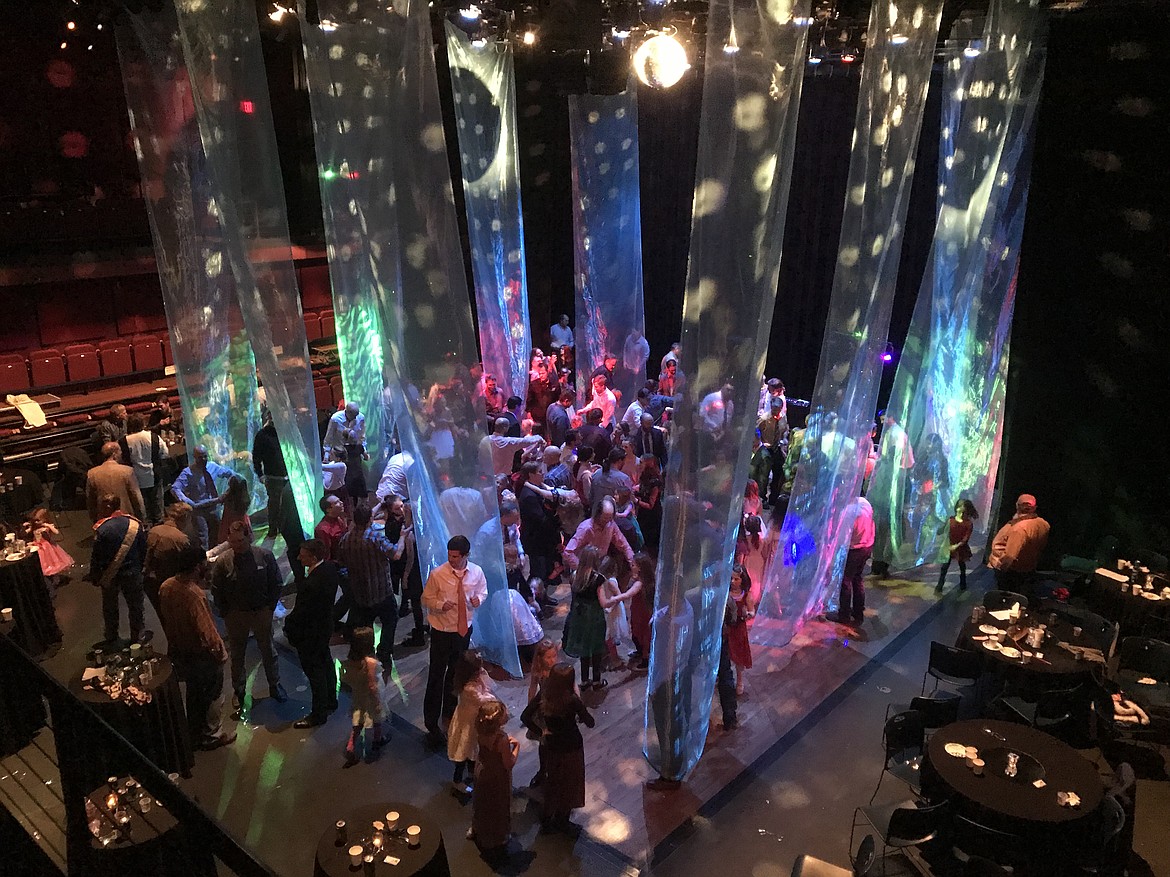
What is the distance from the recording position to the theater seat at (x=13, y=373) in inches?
384

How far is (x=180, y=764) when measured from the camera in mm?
4609

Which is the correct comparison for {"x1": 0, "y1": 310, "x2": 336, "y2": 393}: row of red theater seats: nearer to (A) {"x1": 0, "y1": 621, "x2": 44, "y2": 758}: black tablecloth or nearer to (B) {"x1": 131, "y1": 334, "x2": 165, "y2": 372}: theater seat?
(B) {"x1": 131, "y1": 334, "x2": 165, "y2": 372}: theater seat

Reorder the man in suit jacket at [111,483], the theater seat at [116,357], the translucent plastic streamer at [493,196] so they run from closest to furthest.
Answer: the man in suit jacket at [111,483] < the translucent plastic streamer at [493,196] < the theater seat at [116,357]

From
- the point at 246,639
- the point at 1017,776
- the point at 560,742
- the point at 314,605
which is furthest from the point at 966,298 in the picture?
the point at 246,639

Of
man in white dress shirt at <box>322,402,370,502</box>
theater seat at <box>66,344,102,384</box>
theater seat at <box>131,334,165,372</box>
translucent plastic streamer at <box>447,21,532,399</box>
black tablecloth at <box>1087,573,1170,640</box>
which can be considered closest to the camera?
black tablecloth at <box>1087,573,1170,640</box>

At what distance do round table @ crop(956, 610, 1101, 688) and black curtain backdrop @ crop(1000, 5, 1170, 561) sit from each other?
1849mm

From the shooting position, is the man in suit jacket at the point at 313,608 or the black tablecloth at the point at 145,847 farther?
the man in suit jacket at the point at 313,608

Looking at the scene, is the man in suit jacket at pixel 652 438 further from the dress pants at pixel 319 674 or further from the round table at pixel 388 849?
the round table at pixel 388 849

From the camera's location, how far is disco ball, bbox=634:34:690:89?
655cm

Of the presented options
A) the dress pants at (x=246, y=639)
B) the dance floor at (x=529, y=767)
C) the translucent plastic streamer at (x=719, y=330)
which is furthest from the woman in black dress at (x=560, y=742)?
the dress pants at (x=246, y=639)

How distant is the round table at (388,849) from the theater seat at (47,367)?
8.68 m

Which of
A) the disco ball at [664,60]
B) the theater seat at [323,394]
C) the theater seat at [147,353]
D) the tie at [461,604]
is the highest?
the disco ball at [664,60]

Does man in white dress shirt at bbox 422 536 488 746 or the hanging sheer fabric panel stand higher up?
the hanging sheer fabric panel

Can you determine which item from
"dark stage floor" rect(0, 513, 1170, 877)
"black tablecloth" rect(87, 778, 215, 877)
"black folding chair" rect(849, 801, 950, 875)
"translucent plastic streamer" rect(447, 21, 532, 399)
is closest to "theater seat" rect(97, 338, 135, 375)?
"translucent plastic streamer" rect(447, 21, 532, 399)
